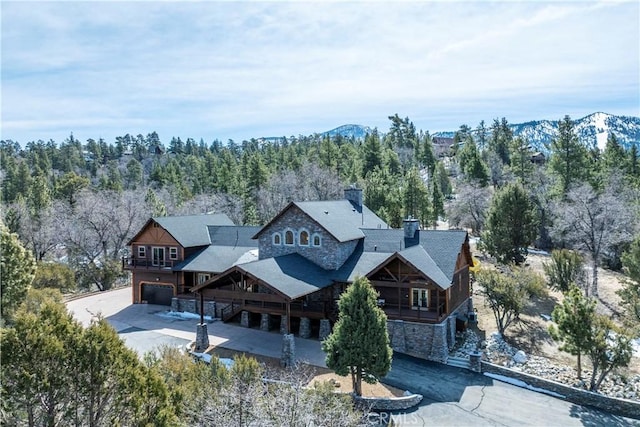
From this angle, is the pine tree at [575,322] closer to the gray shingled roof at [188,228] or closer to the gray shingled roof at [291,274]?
the gray shingled roof at [291,274]

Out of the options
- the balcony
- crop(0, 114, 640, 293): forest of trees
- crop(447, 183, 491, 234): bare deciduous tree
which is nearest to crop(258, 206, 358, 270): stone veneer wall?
the balcony

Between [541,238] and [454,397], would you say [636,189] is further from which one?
[454,397]

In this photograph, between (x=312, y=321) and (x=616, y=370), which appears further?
(x=312, y=321)

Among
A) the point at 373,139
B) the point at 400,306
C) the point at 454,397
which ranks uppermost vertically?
the point at 373,139

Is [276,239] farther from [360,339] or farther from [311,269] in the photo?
[360,339]

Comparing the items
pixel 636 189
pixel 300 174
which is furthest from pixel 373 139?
pixel 636 189

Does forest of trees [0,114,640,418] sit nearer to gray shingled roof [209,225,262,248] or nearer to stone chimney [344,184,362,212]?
stone chimney [344,184,362,212]

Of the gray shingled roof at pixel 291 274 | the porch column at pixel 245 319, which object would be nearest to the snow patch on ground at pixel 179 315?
the porch column at pixel 245 319
